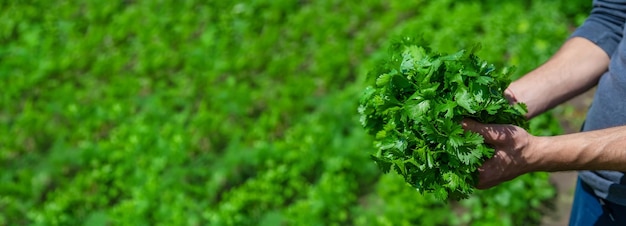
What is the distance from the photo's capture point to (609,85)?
6.49 ft

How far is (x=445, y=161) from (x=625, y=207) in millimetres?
615

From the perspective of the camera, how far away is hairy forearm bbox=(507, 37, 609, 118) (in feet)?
6.93

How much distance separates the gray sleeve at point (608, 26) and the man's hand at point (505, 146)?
53cm

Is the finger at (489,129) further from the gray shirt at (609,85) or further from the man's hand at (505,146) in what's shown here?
the gray shirt at (609,85)

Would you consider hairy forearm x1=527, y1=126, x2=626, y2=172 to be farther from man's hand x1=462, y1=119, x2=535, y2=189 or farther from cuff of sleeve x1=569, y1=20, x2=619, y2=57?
cuff of sleeve x1=569, y1=20, x2=619, y2=57

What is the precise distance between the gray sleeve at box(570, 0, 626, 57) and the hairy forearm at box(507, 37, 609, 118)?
2 centimetres

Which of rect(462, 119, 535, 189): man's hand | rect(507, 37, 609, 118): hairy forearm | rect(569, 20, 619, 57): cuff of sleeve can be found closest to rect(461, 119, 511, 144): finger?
rect(462, 119, 535, 189): man's hand

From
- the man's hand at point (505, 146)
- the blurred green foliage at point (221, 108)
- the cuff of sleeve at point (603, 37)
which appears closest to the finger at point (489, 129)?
the man's hand at point (505, 146)

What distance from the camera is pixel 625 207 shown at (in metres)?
2.00

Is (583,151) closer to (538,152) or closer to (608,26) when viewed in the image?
(538,152)

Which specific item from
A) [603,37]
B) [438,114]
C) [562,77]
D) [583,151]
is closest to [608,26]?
[603,37]

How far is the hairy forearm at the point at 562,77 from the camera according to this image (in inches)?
83.1

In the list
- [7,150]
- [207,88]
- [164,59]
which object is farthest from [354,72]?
[7,150]

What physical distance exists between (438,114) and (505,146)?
21 centimetres
